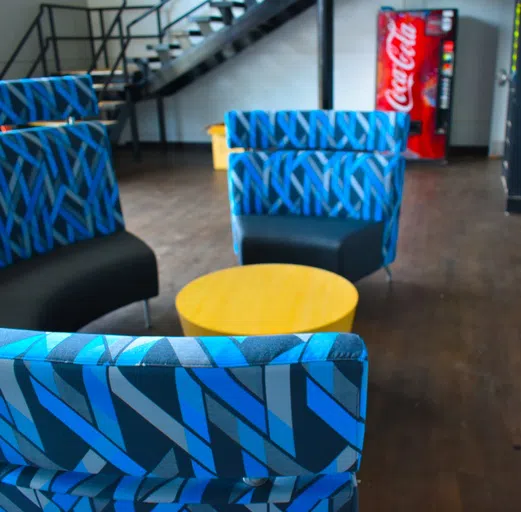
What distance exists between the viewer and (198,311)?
2.10 meters

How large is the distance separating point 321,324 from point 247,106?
589 cm

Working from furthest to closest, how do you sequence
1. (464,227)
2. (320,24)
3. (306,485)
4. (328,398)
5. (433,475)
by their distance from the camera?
(320,24)
(464,227)
(433,475)
(306,485)
(328,398)

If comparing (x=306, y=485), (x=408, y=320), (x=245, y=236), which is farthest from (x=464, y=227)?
(x=306, y=485)

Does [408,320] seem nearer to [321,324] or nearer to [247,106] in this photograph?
[321,324]

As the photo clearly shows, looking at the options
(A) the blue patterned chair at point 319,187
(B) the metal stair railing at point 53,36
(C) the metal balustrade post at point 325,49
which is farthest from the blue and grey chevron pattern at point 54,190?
(B) the metal stair railing at point 53,36

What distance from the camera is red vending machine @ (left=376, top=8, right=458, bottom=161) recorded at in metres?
5.93

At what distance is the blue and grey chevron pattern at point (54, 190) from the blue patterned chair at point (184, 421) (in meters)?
1.93

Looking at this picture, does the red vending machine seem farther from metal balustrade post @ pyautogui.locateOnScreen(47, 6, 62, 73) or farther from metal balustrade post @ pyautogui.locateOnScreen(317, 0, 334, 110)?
metal balustrade post @ pyautogui.locateOnScreen(47, 6, 62, 73)

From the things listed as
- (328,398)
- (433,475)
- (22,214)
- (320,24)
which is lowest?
(433,475)

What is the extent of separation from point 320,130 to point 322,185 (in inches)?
12.6

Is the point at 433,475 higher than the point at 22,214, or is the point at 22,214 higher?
the point at 22,214

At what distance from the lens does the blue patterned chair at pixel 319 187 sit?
296cm

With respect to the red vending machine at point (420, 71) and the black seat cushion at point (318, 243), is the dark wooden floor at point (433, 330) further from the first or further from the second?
the red vending machine at point (420, 71)

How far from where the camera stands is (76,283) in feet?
8.17
